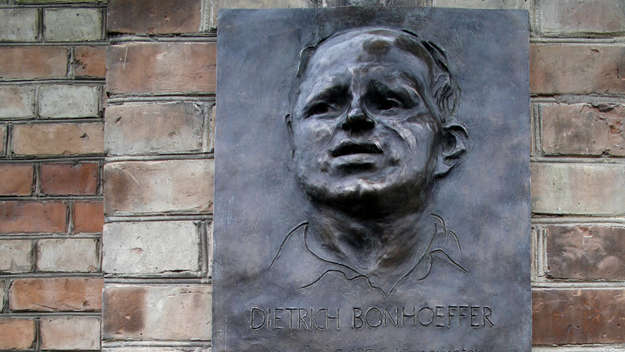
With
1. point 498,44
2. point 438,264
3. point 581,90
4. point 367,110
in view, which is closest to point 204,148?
point 367,110

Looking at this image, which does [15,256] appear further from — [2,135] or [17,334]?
[2,135]

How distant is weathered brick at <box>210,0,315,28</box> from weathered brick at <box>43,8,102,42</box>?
2.31ft

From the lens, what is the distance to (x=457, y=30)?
1.38 metres

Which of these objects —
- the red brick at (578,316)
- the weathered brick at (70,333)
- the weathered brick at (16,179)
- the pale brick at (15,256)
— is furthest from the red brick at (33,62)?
the red brick at (578,316)

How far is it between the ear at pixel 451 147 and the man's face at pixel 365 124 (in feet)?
0.06

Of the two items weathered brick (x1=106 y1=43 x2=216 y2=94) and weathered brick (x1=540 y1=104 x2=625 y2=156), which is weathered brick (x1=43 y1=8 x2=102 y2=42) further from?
weathered brick (x1=540 y1=104 x2=625 y2=156)

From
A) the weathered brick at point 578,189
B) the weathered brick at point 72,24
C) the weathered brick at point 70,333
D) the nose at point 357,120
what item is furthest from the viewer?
the weathered brick at point 72,24

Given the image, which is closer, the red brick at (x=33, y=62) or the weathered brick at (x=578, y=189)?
the weathered brick at (x=578, y=189)

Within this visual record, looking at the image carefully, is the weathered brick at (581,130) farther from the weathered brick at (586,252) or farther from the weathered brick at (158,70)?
the weathered brick at (158,70)

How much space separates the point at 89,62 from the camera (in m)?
1.99

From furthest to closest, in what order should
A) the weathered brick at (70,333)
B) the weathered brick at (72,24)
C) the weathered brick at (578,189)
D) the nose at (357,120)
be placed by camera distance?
the weathered brick at (72,24) → the weathered brick at (70,333) → the weathered brick at (578,189) → the nose at (357,120)

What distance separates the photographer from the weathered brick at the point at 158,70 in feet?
4.68

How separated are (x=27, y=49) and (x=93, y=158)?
38 centimetres

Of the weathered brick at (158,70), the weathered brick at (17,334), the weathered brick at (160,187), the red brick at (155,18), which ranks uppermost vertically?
the red brick at (155,18)
